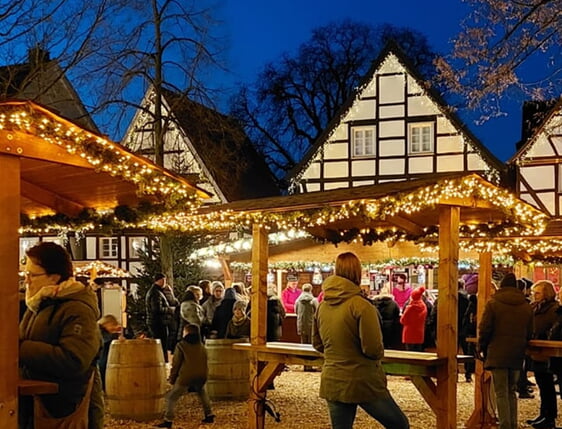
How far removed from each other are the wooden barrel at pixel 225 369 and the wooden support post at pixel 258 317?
5.77 feet

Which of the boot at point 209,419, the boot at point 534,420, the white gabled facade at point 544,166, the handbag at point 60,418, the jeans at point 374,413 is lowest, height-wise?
the boot at point 534,420

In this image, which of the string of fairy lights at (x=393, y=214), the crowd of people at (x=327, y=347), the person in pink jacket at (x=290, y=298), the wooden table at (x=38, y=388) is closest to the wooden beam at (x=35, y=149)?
the crowd of people at (x=327, y=347)

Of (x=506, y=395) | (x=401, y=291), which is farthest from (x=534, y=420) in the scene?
(x=401, y=291)

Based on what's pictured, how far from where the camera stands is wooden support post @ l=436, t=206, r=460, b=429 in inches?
289

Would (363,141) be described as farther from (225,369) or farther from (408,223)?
(408,223)

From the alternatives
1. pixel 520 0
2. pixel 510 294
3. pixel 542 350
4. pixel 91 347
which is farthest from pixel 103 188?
pixel 520 0

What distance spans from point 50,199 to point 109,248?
20813mm

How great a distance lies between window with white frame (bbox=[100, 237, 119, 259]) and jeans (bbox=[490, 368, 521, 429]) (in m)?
21.2

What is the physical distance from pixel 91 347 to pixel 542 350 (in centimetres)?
580

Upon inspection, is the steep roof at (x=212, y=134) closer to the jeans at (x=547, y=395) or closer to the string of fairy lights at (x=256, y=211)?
the string of fairy lights at (x=256, y=211)

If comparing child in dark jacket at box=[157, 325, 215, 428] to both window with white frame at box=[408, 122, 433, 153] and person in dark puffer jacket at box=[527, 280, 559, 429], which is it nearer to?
person in dark puffer jacket at box=[527, 280, 559, 429]

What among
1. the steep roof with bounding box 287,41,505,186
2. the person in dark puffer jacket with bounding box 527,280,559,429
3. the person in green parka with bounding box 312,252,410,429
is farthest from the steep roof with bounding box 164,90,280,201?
the person in green parka with bounding box 312,252,410,429

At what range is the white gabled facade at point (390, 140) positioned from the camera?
76.2ft

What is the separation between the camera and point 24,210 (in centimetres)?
747
